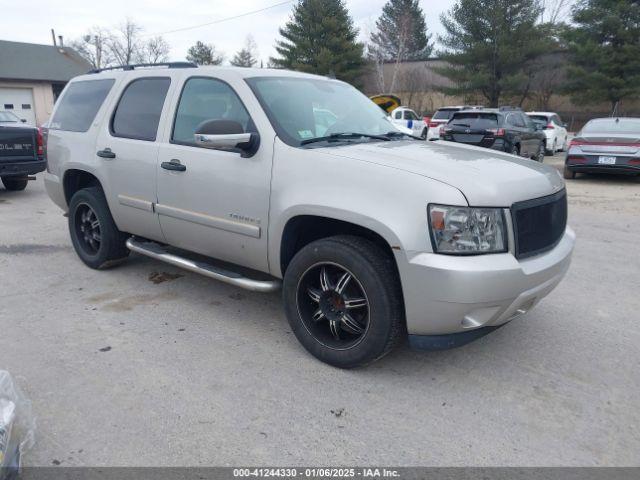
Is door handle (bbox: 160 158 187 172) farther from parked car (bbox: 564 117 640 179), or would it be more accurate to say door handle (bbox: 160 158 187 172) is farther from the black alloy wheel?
parked car (bbox: 564 117 640 179)

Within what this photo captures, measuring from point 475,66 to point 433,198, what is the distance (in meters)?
33.9

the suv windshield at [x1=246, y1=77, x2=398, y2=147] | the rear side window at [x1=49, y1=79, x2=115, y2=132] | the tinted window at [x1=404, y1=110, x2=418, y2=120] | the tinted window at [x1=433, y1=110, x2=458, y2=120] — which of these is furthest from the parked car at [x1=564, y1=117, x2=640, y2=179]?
the tinted window at [x1=404, y1=110, x2=418, y2=120]

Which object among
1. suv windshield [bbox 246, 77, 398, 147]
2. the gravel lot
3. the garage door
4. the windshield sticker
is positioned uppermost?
the garage door

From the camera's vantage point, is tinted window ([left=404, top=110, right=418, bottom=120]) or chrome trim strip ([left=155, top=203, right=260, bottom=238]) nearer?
chrome trim strip ([left=155, top=203, right=260, bottom=238])

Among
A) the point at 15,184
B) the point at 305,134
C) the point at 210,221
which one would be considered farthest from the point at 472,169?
the point at 15,184

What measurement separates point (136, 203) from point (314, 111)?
1.78 metres

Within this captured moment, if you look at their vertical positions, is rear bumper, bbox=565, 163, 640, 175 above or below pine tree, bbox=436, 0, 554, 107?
below

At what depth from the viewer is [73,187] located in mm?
5406

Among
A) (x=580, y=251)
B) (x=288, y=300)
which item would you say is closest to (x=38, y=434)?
(x=288, y=300)

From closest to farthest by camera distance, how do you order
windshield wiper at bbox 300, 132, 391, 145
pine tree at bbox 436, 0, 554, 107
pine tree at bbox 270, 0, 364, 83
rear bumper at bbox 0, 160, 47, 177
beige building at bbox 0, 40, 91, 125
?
windshield wiper at bbox 300, 132, 391, 145 < rear bumper at bbox 0, 160, 47, 177 < beige building at bbox 0, 40, 91, 125 < pine tree at bbox 436, 0, 554, 107 < pine tree at bbox 270, 0, 364, 83

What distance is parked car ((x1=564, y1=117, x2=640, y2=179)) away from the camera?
428 inches

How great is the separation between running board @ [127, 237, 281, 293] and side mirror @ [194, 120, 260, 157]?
92 centimetres

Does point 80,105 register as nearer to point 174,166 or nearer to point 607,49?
point 174,166

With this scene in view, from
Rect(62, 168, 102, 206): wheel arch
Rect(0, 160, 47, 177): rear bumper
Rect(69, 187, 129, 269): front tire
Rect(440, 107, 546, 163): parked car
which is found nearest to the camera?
Rect(69, 187, 129, 269): front tire
